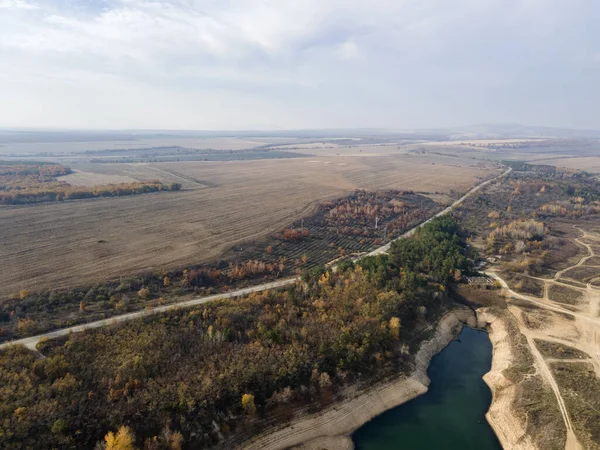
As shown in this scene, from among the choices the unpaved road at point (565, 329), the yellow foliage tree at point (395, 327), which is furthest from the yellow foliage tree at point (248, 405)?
the unpaved road at point (565, 329)

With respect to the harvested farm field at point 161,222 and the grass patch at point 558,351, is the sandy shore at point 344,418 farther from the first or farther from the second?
the harvested farm field at point 161,222

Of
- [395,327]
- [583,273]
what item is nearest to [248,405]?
[395,327]

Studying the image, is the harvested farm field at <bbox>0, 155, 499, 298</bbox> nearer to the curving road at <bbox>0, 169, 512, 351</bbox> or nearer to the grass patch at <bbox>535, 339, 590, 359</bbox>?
the curving road at <bbox>0, 169, 512, 351</bbox>

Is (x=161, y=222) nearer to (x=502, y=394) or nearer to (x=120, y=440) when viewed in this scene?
(x=120, y=440)

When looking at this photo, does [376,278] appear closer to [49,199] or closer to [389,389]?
[389,389]

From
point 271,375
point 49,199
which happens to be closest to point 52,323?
point 271,375

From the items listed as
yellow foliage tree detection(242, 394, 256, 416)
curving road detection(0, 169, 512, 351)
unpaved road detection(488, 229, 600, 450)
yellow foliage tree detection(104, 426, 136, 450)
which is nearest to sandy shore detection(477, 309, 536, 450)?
unpaved road detection(488, 229, 600, 450)
